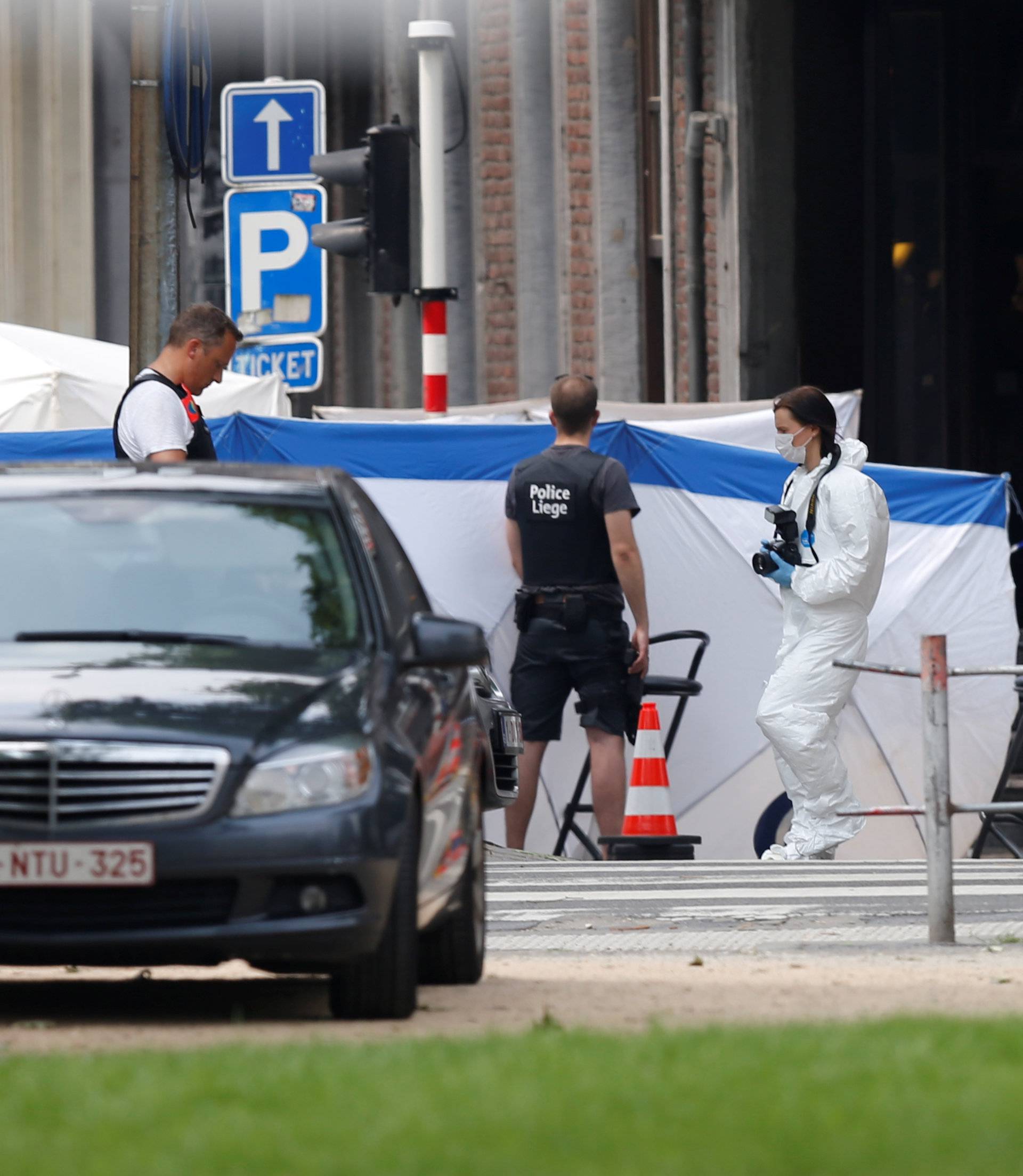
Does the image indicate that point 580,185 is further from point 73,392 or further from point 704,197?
point 73,392

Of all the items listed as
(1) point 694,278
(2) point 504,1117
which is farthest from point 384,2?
(2) point 504,1117

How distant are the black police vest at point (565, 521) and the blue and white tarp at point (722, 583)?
0.69 metres

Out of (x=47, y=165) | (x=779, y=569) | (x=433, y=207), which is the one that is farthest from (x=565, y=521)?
(x=47, y=165)

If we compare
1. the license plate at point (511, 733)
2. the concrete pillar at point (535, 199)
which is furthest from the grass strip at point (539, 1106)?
the concrete pillar at point (535, 199)

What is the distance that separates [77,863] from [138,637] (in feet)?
2.47

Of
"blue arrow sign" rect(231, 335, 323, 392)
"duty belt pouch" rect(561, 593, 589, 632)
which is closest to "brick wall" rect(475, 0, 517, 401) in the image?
"blue arrow sign" rect(231, 335, 323, 392)

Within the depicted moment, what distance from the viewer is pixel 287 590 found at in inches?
295

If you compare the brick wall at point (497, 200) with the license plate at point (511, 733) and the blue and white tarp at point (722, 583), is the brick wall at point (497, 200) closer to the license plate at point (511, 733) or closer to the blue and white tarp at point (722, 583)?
the blue and white tarp at point (722, 583)

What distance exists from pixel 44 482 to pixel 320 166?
7.20m

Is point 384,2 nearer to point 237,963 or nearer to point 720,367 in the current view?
point 720,367

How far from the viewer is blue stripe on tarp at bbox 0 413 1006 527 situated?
13.6 metres

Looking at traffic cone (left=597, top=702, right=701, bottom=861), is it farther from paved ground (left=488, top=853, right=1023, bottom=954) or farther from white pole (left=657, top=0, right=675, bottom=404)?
white pole (left=657, top=0, right=675, bottom=404)

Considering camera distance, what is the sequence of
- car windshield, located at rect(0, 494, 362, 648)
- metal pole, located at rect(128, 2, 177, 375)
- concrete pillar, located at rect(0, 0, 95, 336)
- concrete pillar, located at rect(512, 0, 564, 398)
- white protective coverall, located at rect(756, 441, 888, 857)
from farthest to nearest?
concrete pillar, located at rect(0, 0, 95, 336)
concrete pillar, located at rect(512, 0, 564, 398)
metal pole, located at rect(128, 2, 177, 375)
white protective coverall, located at rect(756, 441, 888, 857)
car windshield, located at rect(0, 494, 362, 648)

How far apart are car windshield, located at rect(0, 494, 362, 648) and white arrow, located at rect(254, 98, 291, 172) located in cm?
903
